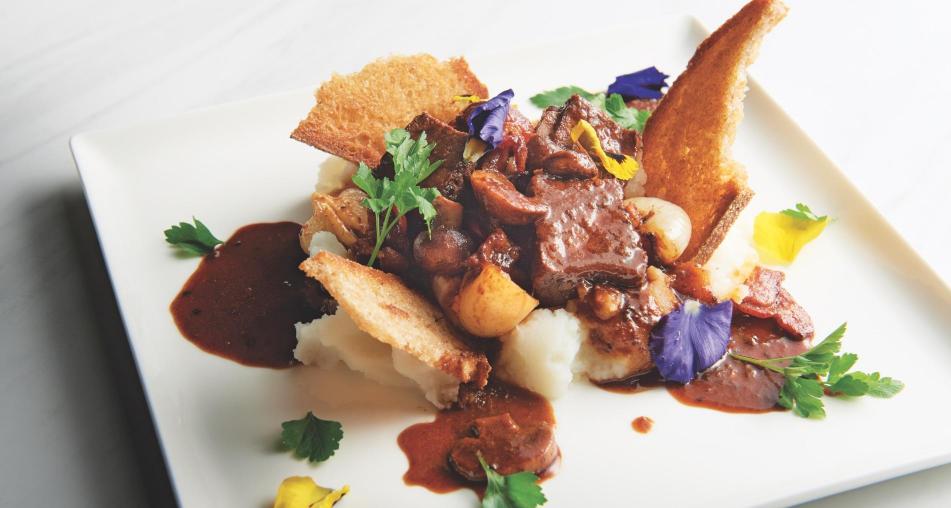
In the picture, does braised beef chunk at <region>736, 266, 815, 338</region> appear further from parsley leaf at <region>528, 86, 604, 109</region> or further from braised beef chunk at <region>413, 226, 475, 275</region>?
parsley leaf at <region>528, 86, 604, 109</region>

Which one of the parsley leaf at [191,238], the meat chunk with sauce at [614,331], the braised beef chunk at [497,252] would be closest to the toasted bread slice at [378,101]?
the parsley leaf at [191,238]

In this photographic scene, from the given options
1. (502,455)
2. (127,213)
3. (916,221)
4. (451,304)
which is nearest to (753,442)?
(502,455)

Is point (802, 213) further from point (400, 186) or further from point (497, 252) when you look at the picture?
point (400, 186)

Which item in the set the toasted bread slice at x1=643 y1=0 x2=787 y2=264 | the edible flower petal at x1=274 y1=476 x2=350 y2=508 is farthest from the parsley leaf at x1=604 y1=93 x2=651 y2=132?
the edible flower petal at x1=274 y1=476 x2=350 y2=508

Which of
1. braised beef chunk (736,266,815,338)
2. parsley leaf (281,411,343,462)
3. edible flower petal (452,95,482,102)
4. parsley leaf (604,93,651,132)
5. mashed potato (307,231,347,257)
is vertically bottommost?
parsley leaf (281,411,343,462)

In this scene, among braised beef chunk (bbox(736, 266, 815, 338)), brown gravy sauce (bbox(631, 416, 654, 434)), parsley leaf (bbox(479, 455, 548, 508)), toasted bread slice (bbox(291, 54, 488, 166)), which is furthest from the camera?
toasted bread slice (bbox(291, 54, 488, 166))

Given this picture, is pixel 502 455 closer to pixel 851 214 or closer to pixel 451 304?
pixel 451 304

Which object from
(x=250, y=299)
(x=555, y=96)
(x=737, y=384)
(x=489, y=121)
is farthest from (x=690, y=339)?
(x=555, y=96)
